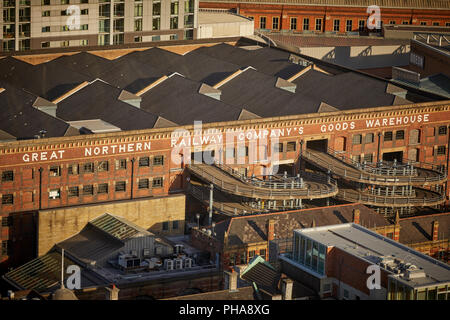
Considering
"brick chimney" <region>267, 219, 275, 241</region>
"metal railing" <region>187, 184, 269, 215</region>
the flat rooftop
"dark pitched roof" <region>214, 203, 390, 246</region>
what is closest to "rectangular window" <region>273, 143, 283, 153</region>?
"metal railing" <region>187, 184, 269, 215</region>

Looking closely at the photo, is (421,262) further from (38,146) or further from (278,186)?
(38,146)

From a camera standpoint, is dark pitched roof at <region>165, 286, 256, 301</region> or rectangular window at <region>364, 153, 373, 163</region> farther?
rectangular window at <region>364, 153, 373, 163</region>

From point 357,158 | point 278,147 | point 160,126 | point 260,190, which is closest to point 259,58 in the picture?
point 357,158

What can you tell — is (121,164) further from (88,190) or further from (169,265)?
(169,265)

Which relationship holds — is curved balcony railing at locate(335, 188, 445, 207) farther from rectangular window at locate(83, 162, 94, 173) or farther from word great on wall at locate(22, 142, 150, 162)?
rectangular window at locate(83, 162, 94, 173)

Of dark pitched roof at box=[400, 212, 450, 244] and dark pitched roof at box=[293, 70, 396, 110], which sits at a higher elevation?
dark pitched roof at box=[293, 70, 396, 110]

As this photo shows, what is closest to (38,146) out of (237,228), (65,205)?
(65,205)
